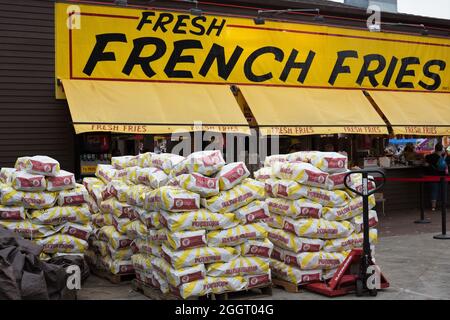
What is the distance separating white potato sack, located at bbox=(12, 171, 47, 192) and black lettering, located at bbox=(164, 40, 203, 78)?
5.57 metres

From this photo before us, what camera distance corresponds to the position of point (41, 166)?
29.1 ft

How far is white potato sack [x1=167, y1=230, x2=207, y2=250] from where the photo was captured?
23.9ft

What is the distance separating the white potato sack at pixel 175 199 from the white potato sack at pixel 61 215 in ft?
6.04

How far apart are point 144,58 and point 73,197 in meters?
5.25

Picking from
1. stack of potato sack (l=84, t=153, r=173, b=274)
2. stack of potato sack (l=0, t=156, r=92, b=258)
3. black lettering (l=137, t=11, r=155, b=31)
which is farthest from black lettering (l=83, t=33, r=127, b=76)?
stack of potato sack (l=0, t=156, r=92, b=258)

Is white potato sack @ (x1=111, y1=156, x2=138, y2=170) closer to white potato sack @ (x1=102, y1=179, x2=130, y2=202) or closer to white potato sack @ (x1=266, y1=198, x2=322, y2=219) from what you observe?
white potato sack @ (x1=102, y1=179, x2=130, y2=202)

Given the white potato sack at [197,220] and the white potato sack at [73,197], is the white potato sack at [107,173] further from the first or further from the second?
the white potato sack at [197,220]

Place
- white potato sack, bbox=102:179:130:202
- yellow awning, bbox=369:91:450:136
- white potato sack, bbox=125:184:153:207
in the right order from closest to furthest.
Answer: white potato sack, bbox=125:184:153:207
white potato sack, bbox=102:179:130:202
yellow awning, bbox=369:91:450:136

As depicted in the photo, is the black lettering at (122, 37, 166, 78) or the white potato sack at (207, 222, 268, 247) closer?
the white potato sack at (207, 222, 268, 247)

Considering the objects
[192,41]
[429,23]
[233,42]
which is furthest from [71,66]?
[429,23]

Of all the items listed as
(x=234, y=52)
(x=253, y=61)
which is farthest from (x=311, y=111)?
(x=234, y=52)

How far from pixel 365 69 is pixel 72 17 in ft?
25.7
